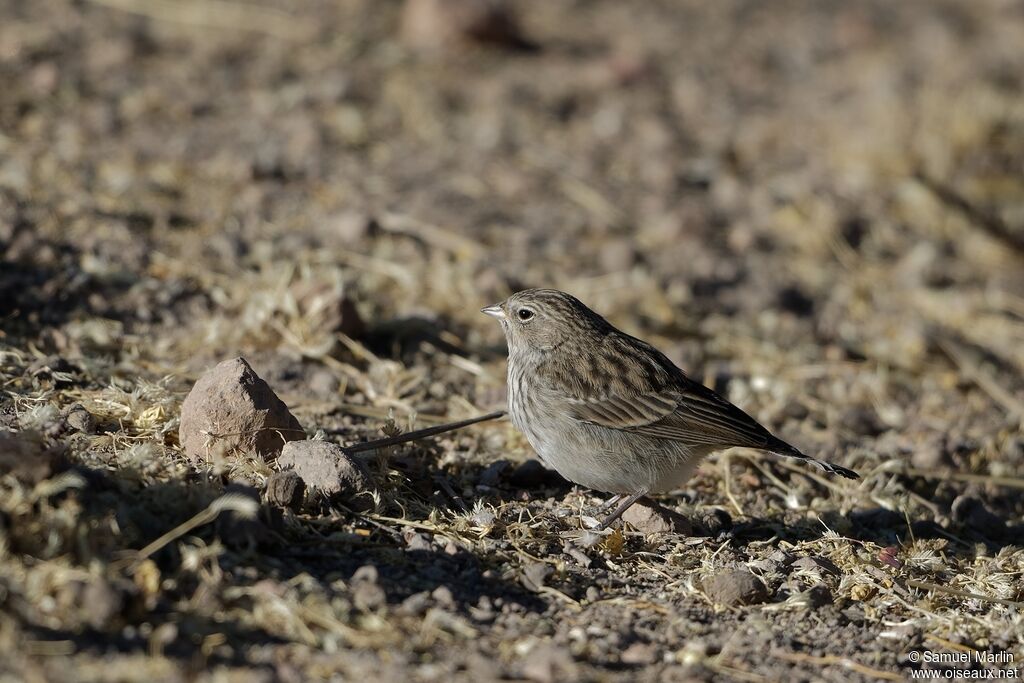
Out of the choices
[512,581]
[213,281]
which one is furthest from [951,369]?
[213,281]

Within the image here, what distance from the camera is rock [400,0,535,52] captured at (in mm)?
10703

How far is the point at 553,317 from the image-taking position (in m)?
5.80

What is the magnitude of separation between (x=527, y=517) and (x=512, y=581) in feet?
2.03

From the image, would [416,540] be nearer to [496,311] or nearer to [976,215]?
[496,311]

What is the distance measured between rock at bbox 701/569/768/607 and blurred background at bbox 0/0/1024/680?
1.55 metres

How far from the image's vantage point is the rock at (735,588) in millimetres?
4605

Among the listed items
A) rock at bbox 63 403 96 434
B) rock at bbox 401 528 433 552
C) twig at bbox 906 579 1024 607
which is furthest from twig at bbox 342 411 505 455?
twig at bbox 906 579 1024 607

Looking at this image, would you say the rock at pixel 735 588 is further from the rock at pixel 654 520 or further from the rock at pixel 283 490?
the rock at pixel 283 490

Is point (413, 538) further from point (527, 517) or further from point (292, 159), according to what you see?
point (292, 159)

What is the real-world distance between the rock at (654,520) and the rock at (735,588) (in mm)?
600

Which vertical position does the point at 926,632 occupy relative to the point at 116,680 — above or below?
below

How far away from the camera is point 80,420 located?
4996 millimetres

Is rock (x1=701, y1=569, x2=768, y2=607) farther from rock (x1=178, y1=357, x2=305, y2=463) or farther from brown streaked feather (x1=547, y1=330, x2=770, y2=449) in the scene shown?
rock (x1=178, y1=357, x2=305, y2=463)

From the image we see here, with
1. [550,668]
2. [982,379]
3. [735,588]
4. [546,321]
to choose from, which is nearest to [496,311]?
[546,321]
